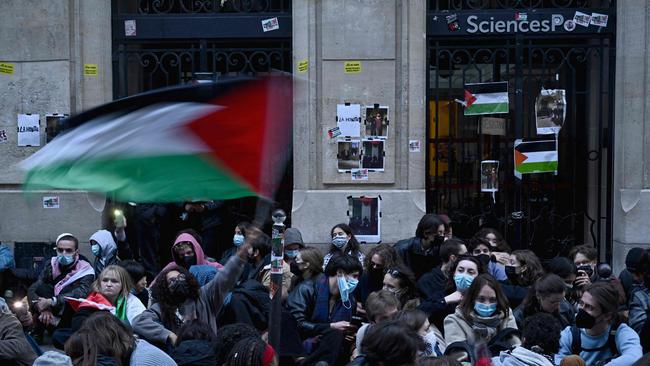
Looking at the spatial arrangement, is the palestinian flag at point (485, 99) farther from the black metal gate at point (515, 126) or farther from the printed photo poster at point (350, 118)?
Result: the printed photo poster at point (350, 118)

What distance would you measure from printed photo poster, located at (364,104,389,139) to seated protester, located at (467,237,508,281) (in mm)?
2878

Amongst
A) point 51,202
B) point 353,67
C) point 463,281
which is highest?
point 353,67

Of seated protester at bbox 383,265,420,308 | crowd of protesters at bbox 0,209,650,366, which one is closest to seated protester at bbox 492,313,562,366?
crowd of protesters at bbox 0,209,650,366

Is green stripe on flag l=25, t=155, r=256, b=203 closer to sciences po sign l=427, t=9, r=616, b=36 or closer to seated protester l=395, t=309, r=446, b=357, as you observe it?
seated protester l=395, t=309, r=446, b=357

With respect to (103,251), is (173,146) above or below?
above

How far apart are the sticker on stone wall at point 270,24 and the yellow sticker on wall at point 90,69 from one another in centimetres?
216

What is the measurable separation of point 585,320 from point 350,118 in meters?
5.62

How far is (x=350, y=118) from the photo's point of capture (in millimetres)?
11383

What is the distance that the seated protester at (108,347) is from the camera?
498cm

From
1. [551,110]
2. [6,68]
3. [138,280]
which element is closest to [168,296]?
[138,280]

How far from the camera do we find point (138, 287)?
7941 mm

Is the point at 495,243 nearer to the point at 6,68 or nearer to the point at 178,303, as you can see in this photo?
the point at 178,303

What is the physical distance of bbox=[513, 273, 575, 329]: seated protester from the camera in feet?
23.0

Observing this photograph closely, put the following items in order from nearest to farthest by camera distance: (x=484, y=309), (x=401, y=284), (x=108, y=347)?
(x=108, y=347)
(x=484, y=309)
(x=401, y=284)
